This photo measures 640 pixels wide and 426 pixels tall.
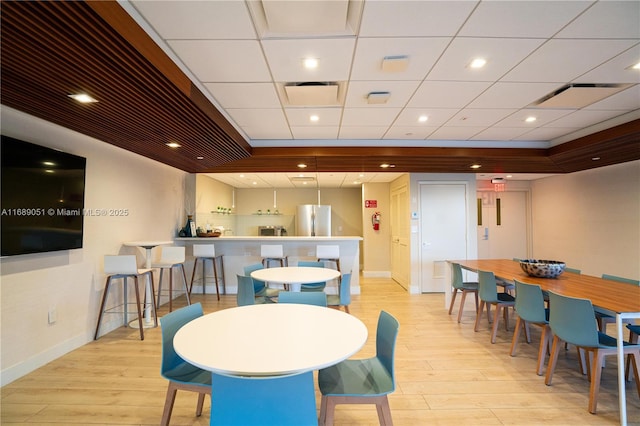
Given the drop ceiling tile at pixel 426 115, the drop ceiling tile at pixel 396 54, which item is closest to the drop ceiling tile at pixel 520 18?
the drop ceiling tile at pixel 396 54

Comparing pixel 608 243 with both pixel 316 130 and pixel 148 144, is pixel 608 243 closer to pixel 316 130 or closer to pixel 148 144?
pixel 316 130

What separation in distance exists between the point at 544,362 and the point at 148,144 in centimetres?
527

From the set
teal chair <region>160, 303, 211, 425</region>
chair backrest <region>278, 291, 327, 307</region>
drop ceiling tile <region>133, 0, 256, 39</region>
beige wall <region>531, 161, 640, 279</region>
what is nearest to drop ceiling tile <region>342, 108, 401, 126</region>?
drop ceiling tile <region>133, 0, 256, 39</region>

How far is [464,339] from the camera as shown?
3.69m

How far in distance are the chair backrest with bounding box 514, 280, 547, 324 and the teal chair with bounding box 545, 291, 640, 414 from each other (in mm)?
378

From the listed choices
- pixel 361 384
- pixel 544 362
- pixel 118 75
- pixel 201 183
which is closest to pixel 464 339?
pixel 544 362

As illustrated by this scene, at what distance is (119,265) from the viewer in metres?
3.70

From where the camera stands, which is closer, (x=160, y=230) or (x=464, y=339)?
(x=464, y=339)

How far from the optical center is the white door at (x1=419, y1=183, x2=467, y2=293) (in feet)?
20.2

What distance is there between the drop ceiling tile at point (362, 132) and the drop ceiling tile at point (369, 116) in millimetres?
170

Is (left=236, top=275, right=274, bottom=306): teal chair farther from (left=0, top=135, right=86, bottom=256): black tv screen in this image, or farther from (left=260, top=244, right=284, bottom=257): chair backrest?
(left=260, top=244, right=284, bottom=257): chair backrest

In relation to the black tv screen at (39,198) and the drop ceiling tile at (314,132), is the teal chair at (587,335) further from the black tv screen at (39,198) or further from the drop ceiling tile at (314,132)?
the black tv screen at (39,198)

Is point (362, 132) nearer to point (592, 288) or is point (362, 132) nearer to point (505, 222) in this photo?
point (592, 288)

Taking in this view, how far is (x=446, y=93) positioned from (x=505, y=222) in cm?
608
